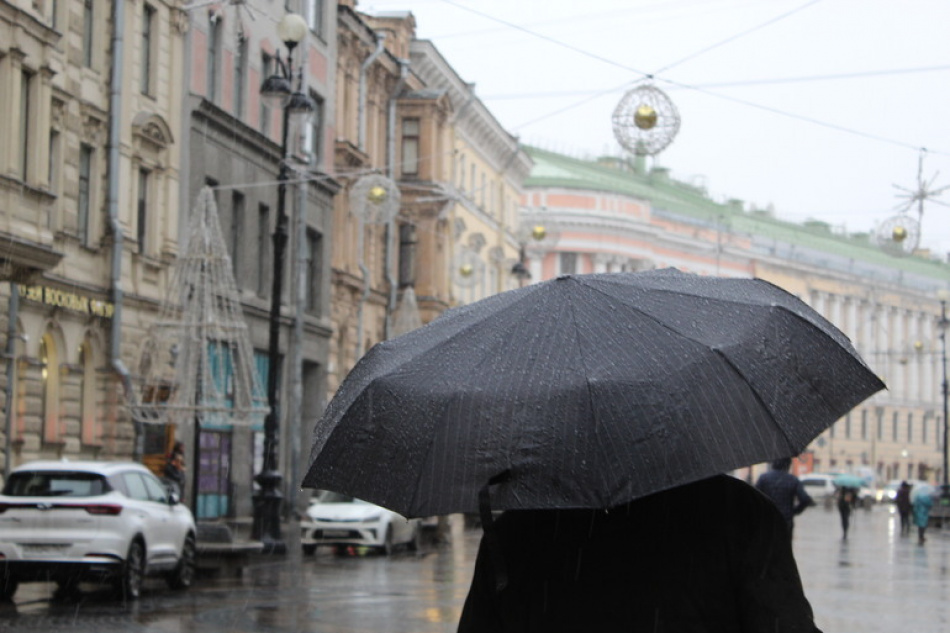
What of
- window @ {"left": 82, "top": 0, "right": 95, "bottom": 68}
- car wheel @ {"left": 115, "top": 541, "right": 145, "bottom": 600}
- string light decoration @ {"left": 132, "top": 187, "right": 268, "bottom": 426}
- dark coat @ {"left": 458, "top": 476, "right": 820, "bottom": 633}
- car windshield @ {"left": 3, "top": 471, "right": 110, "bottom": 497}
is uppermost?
window @ {"left": 82, "top": 0, "right": 95, "bottom": 68}

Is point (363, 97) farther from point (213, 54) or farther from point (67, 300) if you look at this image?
point (67, 300)

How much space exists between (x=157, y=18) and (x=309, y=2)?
10840 mm

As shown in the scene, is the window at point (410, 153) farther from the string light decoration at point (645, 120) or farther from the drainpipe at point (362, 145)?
the string light decoration at point (645, 120)

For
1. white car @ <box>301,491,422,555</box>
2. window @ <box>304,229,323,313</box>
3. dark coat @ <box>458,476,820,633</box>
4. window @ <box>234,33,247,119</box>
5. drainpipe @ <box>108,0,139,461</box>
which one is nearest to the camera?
dark coat @ <box>458,476,820,633</box>

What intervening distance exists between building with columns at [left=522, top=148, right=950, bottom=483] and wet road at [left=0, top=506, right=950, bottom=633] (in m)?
62.5

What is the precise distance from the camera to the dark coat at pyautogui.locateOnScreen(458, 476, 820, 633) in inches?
160

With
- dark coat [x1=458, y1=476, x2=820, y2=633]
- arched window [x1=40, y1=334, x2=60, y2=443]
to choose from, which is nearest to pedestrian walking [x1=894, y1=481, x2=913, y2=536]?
arched window [x1=40, y1=334, x2=60, y2=443]

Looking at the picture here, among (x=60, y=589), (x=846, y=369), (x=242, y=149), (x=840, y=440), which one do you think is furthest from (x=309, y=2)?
(x=840, y=440)

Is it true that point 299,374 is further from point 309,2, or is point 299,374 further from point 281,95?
point 281,95

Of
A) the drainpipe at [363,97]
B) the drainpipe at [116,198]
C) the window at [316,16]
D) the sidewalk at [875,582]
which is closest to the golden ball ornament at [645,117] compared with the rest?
the sidewalk at [875,582]

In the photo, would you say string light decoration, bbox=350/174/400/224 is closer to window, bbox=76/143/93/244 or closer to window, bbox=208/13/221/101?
window, bbox=208/13/221/101

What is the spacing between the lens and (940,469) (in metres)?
120

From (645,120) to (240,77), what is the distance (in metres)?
15.3

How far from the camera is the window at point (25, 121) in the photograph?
83.9 ft
